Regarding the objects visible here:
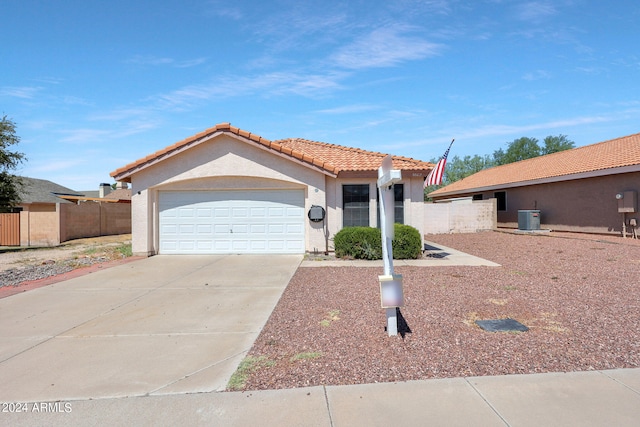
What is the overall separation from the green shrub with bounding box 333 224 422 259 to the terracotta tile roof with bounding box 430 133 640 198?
1138 centimetres

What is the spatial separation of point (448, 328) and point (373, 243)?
6.59 meters

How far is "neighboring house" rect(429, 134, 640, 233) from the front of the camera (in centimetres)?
1748

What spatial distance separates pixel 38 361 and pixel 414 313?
4.82m

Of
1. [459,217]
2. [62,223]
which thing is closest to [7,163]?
[62,223]

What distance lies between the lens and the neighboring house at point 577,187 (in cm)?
1748

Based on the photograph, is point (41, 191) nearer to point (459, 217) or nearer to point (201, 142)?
point (201, 142)

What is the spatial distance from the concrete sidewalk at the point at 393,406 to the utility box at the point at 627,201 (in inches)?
632

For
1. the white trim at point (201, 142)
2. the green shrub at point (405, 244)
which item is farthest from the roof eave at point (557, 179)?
the white trim at point (201, 142)

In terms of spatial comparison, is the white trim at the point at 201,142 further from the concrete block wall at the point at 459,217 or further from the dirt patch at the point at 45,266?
the concrete block wall at the point at 459,217

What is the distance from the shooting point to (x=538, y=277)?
342 inches

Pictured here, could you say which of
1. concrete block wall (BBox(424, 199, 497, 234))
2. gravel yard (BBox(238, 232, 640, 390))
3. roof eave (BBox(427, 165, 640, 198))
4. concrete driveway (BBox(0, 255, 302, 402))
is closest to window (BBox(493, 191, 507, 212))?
roof eave (BBox(427, 165, 640, 198))

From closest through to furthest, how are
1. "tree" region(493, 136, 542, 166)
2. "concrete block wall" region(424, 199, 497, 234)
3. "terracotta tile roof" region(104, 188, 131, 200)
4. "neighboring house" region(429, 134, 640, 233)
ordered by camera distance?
1. "neighboring house" region(429, 134, 640, 233)
2. "concrete block wall" region(424, 199, 497, 234)
3. "terracotta tile roof" region(104, 188, 131, 200)
4. "tree" region(493, 136, 542, 166)

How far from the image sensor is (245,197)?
13.2 meters

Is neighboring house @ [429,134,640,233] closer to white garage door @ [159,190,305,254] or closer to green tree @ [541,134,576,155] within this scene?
white garage door @ [159,190,305,254]
